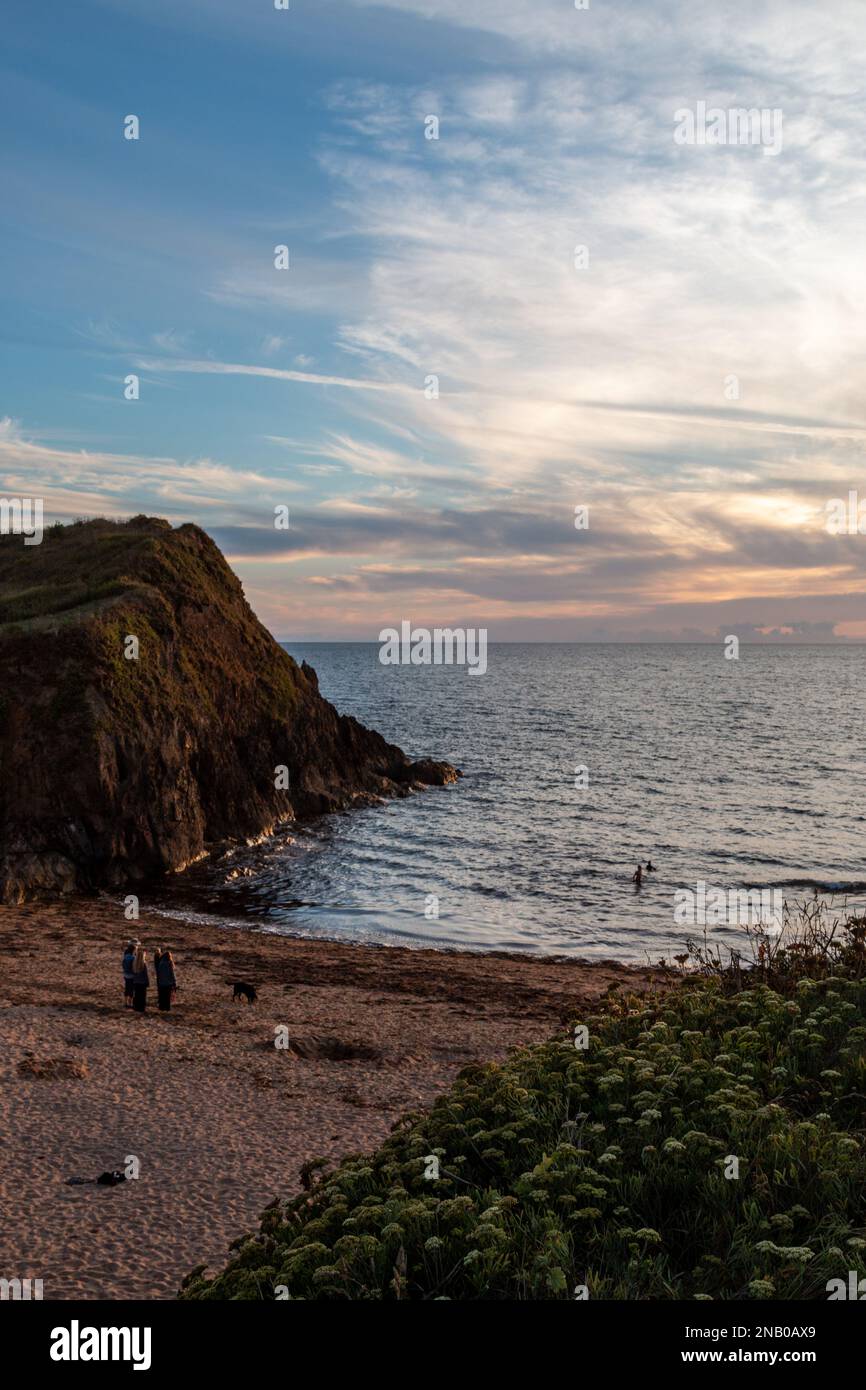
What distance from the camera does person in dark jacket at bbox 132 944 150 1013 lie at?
24.5 meters

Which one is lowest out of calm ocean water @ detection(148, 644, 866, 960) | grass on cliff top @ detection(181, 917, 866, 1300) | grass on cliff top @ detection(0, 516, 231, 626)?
calm ocean water @ detection(148, 644, 866, 960)

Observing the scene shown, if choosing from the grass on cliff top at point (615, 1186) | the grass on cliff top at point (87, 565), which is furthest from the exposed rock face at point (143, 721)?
the grass on cliff top at point (615, 1186)

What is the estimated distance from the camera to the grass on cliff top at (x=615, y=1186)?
720 cm

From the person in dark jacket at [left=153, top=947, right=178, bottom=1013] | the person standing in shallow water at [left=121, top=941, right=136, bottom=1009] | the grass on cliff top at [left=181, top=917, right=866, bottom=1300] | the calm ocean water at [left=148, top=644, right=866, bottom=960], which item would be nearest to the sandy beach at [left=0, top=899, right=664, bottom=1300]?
the person in dark jacket at [left=153, top=947, right=178, bottom=1013]

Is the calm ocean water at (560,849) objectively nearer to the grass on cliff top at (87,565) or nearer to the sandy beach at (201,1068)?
the sandy beach at (201,1068)

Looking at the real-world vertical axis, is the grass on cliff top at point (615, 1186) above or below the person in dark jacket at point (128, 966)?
above

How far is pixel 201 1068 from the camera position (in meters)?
20.8

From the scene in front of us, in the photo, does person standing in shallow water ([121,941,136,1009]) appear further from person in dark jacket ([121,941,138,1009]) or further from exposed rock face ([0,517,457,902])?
exposed rock face ([0,517,457,902])

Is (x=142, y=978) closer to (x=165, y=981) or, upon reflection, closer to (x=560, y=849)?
(x=165, y=981)

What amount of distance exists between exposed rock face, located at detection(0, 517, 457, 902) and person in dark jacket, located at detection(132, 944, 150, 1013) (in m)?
16.0

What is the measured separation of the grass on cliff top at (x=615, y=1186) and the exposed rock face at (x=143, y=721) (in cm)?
3292
